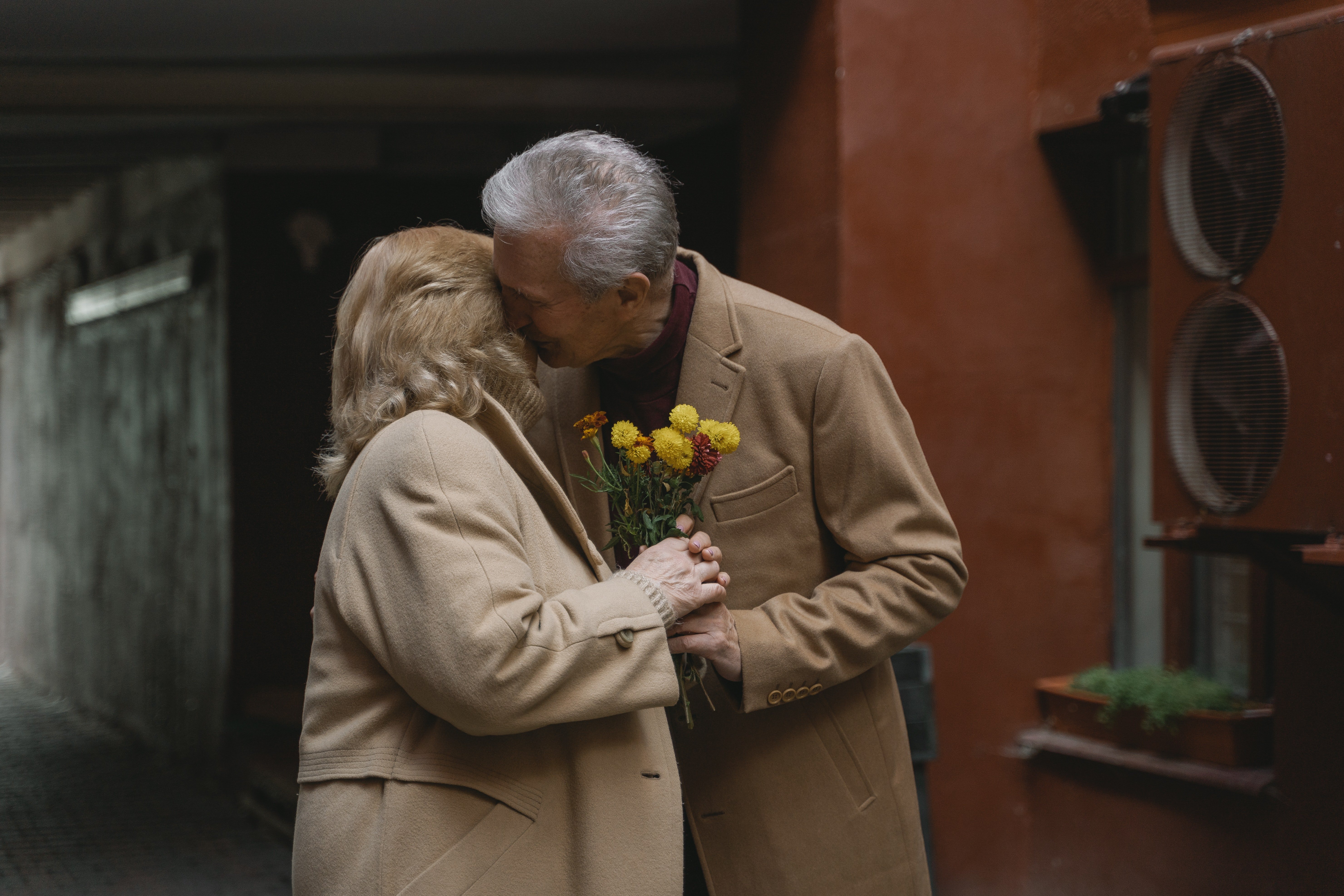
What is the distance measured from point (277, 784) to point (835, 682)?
183 inches

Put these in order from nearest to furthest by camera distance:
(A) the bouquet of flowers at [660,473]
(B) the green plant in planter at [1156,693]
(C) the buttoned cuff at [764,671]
Answer: (A) the bouquet of flowers at [660,473], (C) the buttoned cuff at [764,671], (B) the green plant in planter at [1156,693]

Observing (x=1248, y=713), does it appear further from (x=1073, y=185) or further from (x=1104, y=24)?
(x=1104, y=24)

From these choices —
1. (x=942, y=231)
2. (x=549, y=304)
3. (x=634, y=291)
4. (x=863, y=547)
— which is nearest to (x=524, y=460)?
(x=549, y=304)

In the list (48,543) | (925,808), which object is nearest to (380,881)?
(925,808)

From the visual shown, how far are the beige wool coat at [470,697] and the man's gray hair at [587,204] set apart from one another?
1.04 ft

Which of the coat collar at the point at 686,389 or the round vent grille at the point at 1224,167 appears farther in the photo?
the round vent grille at the point at 1224,167

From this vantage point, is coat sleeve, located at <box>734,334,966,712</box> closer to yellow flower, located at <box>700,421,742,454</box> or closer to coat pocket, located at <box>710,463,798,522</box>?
coat pocket, located at <box>710,463,798,522</box>

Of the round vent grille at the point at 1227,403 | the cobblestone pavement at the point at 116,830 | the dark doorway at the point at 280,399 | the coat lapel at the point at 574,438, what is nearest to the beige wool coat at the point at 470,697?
the coat lapel at the point at 574,438

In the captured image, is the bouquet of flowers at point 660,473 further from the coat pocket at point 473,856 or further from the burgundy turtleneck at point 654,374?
the coat pocket at point 473,856

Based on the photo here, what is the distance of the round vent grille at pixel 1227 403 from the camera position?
2.94m

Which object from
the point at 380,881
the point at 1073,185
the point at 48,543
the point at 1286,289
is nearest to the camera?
the point at 380,881

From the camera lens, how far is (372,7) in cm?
475

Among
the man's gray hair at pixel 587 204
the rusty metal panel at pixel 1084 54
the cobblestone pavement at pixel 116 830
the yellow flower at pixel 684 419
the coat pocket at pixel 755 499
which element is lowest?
the cobblestone pavement at pixel 116 830

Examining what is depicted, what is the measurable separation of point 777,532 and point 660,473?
0.34 metres
